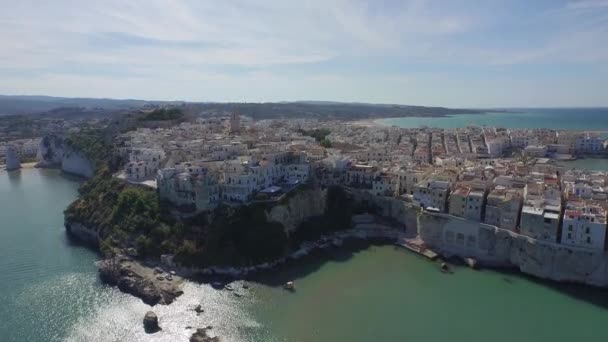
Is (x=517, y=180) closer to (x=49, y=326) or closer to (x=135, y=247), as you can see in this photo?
(x=135, y=247)

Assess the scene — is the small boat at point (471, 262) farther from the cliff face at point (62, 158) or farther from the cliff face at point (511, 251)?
the cliff face at point (62, 158)

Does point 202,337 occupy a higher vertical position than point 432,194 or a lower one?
lower

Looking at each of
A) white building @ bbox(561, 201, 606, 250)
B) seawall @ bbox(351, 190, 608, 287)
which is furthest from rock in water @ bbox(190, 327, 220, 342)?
white building @ bbox(561, 201, 606, 250)

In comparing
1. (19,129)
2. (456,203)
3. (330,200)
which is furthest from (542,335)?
(19,129)

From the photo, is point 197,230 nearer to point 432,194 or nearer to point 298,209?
point 298,209

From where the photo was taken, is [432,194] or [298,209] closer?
[432,194]

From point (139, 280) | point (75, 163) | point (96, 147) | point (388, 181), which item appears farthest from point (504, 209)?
point (75, 163)

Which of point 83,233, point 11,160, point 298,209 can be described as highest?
point 298,209

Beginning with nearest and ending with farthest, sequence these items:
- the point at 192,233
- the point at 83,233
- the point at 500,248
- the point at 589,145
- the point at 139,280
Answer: the point at 139,280 → the point at 500,248 → the point at 192,233 → the point at 83,233 → the point at 589,145
